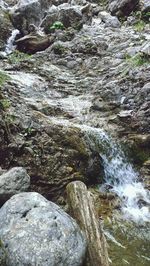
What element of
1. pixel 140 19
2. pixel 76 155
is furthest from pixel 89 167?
pixel 140 19

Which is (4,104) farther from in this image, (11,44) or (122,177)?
(11,44)

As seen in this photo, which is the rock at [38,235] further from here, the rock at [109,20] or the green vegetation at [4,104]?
the rock at [109,20]

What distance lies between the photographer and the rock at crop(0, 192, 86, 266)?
459 cm

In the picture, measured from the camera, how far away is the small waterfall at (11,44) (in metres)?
16.1

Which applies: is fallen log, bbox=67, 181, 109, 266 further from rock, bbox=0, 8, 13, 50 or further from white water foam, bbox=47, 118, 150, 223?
rock, bbox=0, 8, 13, 50

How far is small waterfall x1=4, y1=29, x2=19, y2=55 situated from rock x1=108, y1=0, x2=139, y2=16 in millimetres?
5728

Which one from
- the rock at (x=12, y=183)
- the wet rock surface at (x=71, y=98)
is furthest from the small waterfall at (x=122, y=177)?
the rock at (x=12, y=183)

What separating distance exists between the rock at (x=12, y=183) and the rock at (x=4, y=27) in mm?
11345

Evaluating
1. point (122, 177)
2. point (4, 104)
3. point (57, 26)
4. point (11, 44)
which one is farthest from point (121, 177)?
point (57, 26)

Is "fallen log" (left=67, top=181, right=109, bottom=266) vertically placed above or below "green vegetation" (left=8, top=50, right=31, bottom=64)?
above

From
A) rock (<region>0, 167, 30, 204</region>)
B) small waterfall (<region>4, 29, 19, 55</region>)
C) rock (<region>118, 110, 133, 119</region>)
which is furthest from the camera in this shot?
small waterfall (<region>4, 29, 19, 55</region>)

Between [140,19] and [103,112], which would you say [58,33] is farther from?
[103,112]

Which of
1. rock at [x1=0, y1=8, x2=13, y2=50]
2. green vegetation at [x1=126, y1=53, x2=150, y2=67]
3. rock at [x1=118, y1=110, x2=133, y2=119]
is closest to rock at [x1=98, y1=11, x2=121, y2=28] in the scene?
rock at [x1=0, y1=8, x2=13, y2=50]

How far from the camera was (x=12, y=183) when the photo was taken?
5.99m
